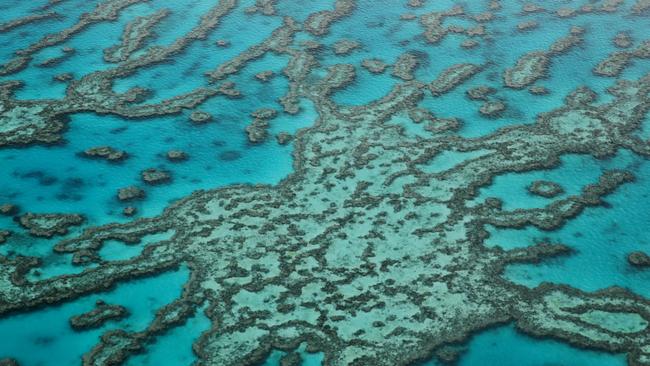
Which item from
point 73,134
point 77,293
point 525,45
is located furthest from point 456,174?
point 73,134

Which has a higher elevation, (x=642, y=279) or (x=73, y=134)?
(x=73, y=134)

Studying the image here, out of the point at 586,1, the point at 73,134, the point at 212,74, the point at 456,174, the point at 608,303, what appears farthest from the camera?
the point at 586,1

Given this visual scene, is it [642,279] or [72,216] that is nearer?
[642,279]

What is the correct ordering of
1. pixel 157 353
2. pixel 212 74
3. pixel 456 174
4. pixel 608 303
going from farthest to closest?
pixel 212 74 < pixel 456 174 < pixel 608 303 < pixel 157 353

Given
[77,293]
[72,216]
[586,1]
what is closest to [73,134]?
[72,216]

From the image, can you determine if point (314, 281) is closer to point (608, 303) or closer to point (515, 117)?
point (608, 303)

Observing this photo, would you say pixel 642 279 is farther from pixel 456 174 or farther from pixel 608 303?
pixel 456 174
